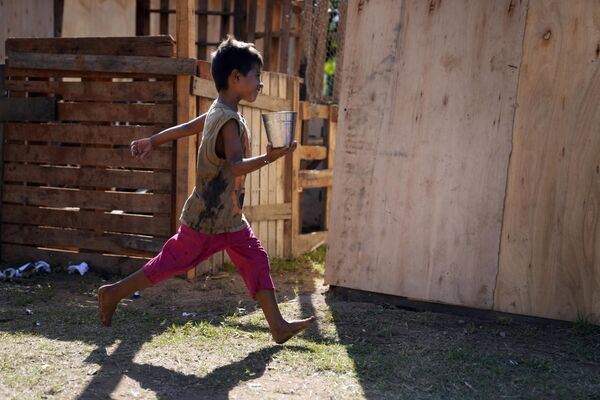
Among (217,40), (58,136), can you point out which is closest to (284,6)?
(217,40)

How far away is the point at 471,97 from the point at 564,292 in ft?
4.90

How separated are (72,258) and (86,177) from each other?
0.77m

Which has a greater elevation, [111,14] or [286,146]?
[111,14]

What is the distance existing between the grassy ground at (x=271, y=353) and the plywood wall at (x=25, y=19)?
143 inches

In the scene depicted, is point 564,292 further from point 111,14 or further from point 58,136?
point 111,14

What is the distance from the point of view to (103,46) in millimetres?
6453

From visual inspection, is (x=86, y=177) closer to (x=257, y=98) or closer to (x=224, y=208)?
(x=257, y=98)

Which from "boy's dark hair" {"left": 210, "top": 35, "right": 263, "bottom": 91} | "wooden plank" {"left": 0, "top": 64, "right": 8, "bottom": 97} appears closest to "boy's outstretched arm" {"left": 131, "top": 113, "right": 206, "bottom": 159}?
"boy's dark hair" {"left": 210, "top": 35, "right": 263, "bottom": 91}

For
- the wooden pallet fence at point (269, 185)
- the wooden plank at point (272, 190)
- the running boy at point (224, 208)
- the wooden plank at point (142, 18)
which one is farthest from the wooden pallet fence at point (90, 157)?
the wooden plank at point (142, 18)

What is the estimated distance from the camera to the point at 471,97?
5.16 m

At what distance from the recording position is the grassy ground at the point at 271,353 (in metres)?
3.73

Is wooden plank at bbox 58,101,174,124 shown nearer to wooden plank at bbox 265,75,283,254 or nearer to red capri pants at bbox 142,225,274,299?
wooden plank at bbox 265,75,283,254

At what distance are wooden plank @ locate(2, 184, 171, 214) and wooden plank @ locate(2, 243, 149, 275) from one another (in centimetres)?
43

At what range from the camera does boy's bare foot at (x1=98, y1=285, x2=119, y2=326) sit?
447cm
